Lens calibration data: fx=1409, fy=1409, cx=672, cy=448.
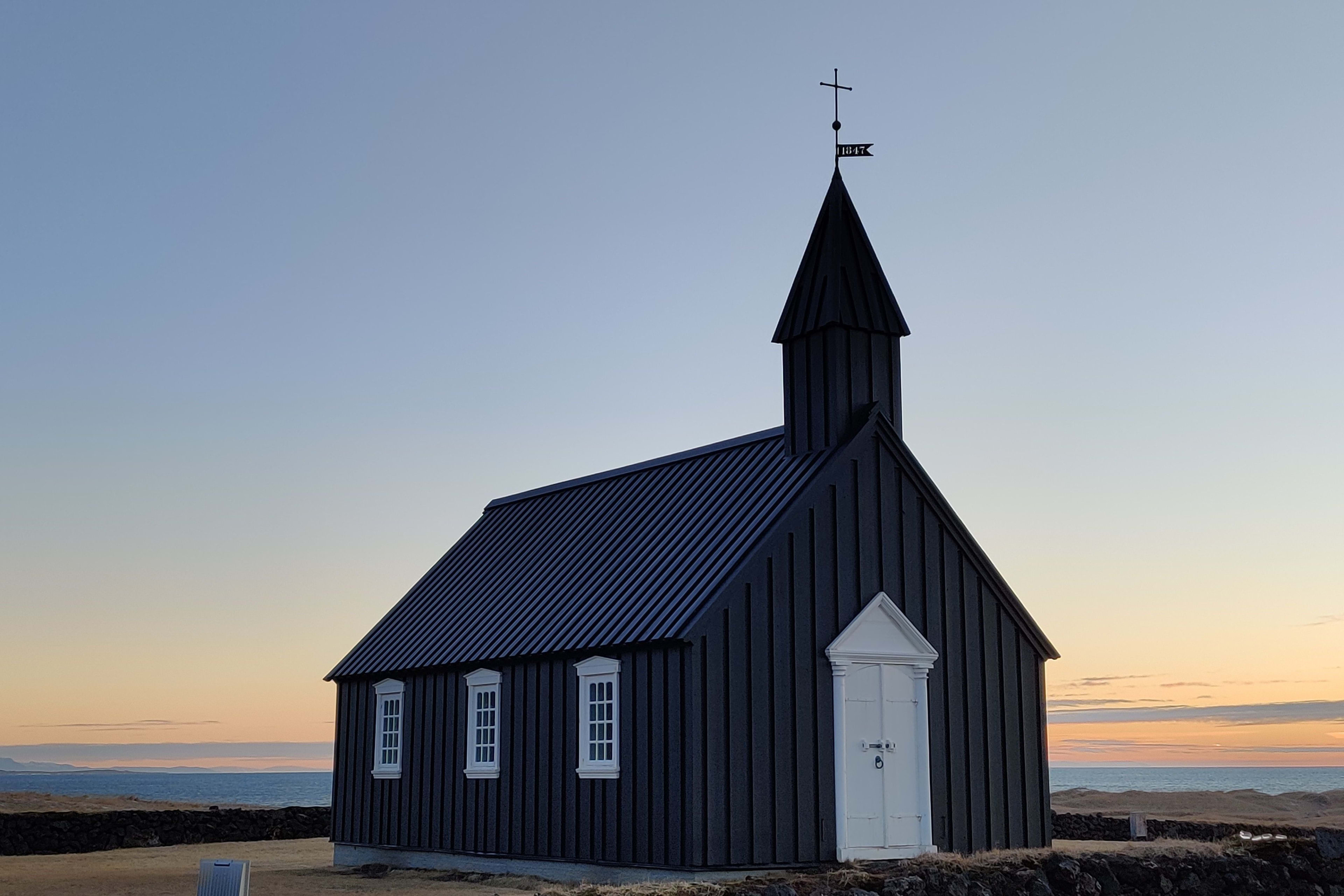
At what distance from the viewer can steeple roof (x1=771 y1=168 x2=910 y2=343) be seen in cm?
2255

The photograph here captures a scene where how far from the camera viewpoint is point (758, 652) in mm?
19609

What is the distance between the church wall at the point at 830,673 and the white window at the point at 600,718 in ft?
5.72

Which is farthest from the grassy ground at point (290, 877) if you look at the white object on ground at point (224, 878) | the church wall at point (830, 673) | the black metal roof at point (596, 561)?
the black metal roof at point (596, 561)

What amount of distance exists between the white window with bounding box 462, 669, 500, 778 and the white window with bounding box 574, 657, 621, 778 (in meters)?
2.62

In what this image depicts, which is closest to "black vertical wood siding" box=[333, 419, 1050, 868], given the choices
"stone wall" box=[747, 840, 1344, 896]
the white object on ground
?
"stone wall" box=[747, 840, 1344, 896]

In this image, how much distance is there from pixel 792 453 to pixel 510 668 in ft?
18.8

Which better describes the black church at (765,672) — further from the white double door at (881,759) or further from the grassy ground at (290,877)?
the grassy ground at (290,877)

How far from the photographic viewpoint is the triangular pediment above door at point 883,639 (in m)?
20.4

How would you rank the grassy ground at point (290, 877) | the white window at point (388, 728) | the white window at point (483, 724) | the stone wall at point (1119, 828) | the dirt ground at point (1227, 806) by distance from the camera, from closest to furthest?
the grassy ground at point (290, 877) → the white window at point (483, 724) → the white window at point (388, 728) → the stone wall at point (1119, 828) → the dirt ground at point (1227, 806)

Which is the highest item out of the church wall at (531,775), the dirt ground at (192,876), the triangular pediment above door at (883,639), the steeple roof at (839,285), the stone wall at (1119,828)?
the steeple roof at (839,285)

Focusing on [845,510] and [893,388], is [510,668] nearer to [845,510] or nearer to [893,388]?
[845,510]

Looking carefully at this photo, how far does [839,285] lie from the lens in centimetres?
2264

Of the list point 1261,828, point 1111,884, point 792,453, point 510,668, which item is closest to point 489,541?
point 510,668

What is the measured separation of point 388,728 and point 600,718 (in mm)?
7683
